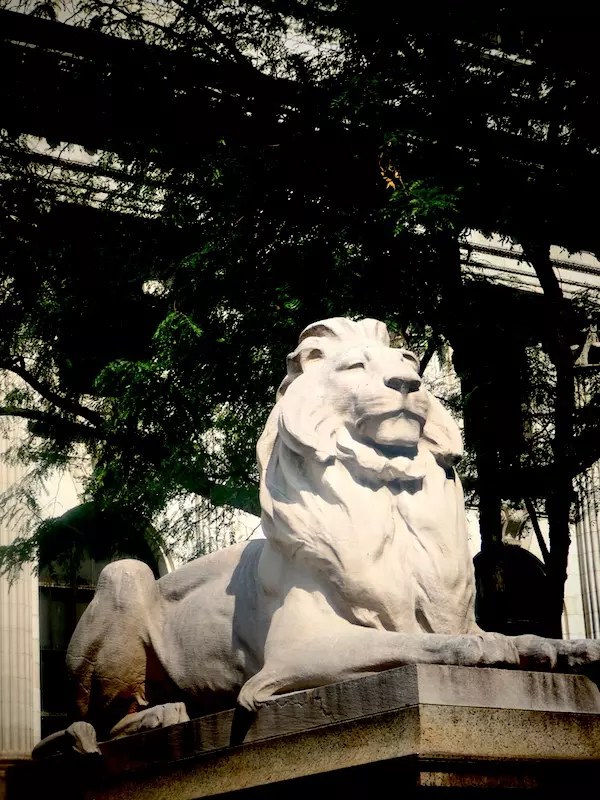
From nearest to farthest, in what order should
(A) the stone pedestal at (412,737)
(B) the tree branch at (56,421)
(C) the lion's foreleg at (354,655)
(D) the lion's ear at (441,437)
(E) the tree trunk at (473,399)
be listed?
1. (A) the stone pedestal at (412,737)
2. (C) the lion's foreleg at (354,655)
3. (D) the lion's ear at (441,437)
4. (E) the tree trunk at (473,399)
5. (B) the tree branch at (56,421)

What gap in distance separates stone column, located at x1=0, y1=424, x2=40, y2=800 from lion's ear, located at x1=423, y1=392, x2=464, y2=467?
15302 mm

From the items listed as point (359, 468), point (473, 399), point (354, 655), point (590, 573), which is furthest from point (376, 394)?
point (590, 573)

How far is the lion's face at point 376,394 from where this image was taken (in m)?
6.48

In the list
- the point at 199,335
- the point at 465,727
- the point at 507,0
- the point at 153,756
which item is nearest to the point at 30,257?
the point at 199,335

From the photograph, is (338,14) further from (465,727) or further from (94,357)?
(465,727)

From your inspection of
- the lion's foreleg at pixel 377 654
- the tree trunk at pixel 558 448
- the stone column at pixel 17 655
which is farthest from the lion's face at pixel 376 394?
the stone column at pixel 17 655

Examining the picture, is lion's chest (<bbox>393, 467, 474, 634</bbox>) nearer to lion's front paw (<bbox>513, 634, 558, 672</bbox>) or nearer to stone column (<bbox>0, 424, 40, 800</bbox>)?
lion's front paw (<bbox>513, 634, 558, 672</bbox>)

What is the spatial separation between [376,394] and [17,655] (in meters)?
16.6

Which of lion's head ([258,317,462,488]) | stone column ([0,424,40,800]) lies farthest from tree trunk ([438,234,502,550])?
lion's head ([258,317,462,488])

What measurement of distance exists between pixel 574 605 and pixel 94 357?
40.9 feet

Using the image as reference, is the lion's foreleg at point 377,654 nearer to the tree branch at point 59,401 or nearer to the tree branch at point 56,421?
the tree branch at point 59,401

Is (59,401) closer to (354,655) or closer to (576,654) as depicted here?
(354,655)

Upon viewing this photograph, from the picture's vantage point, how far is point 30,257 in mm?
15750

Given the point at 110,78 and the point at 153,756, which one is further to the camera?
the point at 110,78
